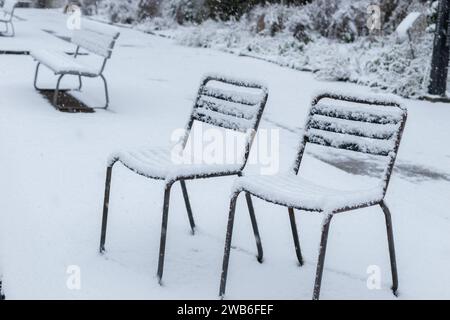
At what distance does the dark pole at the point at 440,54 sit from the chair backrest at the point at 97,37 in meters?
4.67

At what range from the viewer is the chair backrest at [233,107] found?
358 cm

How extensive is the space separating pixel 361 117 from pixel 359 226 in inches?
55.5

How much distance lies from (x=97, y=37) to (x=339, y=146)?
589cm

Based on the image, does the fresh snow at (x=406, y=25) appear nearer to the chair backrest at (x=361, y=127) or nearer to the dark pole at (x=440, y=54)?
the dark pole at (x=440, y=54)

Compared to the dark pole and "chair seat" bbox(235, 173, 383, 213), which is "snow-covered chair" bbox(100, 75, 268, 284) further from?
the dark pole

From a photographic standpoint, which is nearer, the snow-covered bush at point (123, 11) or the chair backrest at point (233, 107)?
the chair backrest at point (233, 107)

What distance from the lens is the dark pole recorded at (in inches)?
379

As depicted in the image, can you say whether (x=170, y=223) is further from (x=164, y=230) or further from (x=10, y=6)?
(x=10, y=6)

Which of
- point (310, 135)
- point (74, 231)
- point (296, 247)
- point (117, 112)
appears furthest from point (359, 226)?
point (117, 112)

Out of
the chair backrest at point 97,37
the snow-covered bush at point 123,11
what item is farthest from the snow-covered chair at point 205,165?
the snow-covered bush at point 123,11

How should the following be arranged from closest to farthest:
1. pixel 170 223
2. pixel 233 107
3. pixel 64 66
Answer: pixel 233 107
pixel 170 223
pixel 64 66

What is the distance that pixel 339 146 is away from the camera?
340 cm

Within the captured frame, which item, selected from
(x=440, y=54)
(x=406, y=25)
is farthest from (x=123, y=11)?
(x=440, y=54)
